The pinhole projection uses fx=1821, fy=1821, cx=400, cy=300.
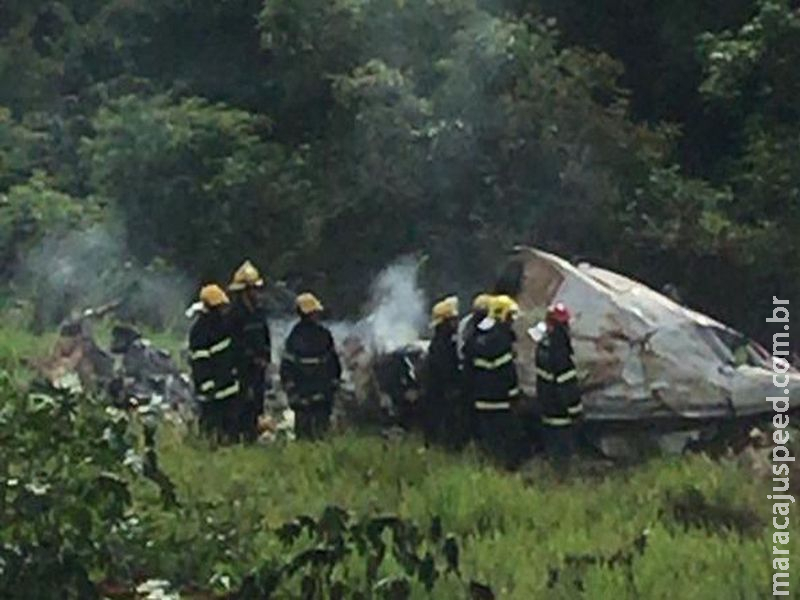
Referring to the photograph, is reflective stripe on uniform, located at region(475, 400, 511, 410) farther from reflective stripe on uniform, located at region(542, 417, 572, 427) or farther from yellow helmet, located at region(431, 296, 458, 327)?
yellow helmet, located at region(431, 296, 458, 327)

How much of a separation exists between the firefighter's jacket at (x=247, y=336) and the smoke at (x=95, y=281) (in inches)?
226

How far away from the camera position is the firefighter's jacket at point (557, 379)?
11367mm

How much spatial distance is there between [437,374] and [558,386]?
3.06 feet

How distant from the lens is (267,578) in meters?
5.99

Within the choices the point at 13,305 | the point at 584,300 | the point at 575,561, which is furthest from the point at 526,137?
the point at 575,561

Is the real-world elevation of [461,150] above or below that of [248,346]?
above

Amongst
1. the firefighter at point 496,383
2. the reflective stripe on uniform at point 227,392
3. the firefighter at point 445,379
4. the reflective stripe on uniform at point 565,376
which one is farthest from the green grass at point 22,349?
the reflective stripe on uniform at point 565,376

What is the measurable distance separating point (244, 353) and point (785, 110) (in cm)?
750

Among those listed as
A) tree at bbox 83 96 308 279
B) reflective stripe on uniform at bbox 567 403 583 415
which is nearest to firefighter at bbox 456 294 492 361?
reflective stripe on uniform at bbox 567 403 583 415

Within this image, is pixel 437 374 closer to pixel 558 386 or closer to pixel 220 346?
pixel 558 386

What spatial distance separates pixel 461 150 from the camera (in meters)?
17.0

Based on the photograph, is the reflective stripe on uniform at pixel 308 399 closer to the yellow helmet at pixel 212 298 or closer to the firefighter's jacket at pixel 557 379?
the yellow helmet at pixel 212 298

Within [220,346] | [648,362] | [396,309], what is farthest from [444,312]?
[396,309]

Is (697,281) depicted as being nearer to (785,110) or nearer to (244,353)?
(785,110)
